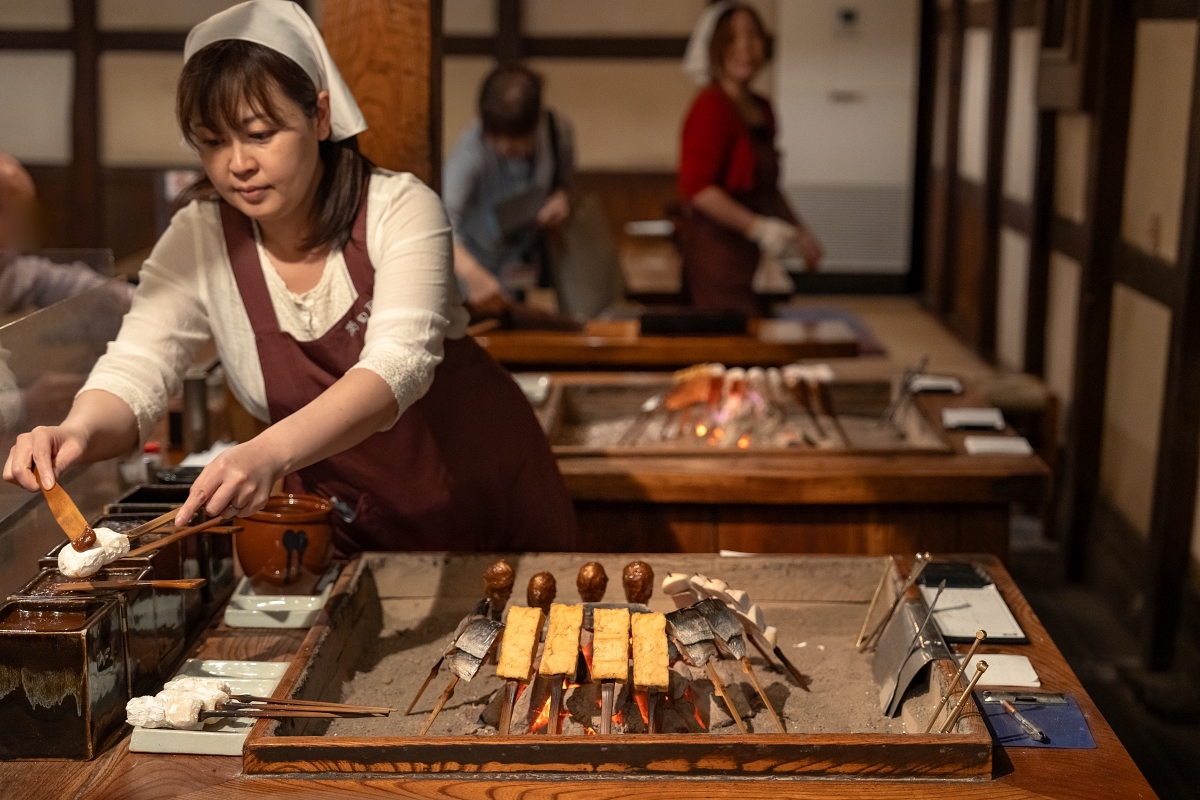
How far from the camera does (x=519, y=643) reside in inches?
73.4

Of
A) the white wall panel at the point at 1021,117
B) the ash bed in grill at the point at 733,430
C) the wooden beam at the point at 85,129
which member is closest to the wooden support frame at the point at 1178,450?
the ash bed in grill at the point at 733,430

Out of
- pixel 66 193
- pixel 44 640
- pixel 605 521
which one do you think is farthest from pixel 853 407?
pixel 66 193

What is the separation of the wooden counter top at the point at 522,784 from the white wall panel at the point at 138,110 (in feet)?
27.5

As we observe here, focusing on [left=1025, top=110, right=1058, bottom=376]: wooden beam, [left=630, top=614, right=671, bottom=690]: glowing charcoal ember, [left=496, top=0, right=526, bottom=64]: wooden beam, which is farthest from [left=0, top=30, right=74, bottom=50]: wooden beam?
[left=630, top=614, right=671, bottom=690]: glowing charcoal ember

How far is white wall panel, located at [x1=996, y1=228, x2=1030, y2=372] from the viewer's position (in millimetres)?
6953

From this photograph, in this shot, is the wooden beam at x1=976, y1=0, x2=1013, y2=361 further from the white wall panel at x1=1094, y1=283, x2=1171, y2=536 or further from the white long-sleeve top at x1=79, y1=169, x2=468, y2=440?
the white long-sleeve top at x1=79, y1=169, x2=468, y2=440

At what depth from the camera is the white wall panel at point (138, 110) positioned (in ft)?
30.8

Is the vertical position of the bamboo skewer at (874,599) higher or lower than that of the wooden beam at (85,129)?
lower

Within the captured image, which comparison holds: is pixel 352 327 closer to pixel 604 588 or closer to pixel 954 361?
pixel 604 588

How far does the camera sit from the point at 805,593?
7.24ft

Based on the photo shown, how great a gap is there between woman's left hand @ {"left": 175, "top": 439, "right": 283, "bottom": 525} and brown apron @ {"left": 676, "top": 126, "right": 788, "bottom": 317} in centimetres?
364

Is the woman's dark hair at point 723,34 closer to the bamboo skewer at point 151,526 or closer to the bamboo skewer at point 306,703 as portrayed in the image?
the bamboo skewer at point 151,526

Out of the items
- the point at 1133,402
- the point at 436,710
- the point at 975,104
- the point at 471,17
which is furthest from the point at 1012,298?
the point at 436,710

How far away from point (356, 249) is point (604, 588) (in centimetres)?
70
